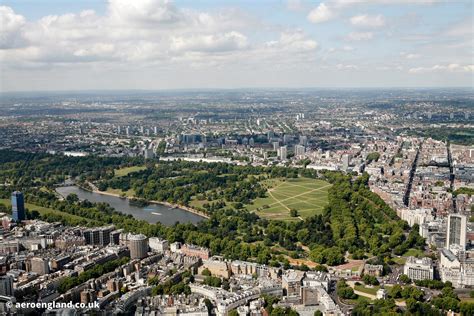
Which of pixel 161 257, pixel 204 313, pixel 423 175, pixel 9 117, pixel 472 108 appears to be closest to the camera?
pixel 204 313

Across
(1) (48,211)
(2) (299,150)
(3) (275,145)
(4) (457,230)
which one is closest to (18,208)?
(1) (48,211)

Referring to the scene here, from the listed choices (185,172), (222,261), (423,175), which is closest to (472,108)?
(423,175)

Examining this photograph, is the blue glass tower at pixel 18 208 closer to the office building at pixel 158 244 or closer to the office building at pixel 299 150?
the office building at pixel 158 244

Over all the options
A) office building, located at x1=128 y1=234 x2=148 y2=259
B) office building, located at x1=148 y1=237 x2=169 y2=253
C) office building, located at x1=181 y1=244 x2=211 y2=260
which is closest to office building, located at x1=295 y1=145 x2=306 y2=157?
office building, located at x1=148 y1=237 x2=169 y2=253

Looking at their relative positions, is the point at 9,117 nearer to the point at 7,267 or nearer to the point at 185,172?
the point at 185,172

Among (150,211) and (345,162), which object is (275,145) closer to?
(345,162)

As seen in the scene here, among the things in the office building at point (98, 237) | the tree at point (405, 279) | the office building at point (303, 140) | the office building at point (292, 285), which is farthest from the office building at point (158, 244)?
the office building at point (303, 140)
